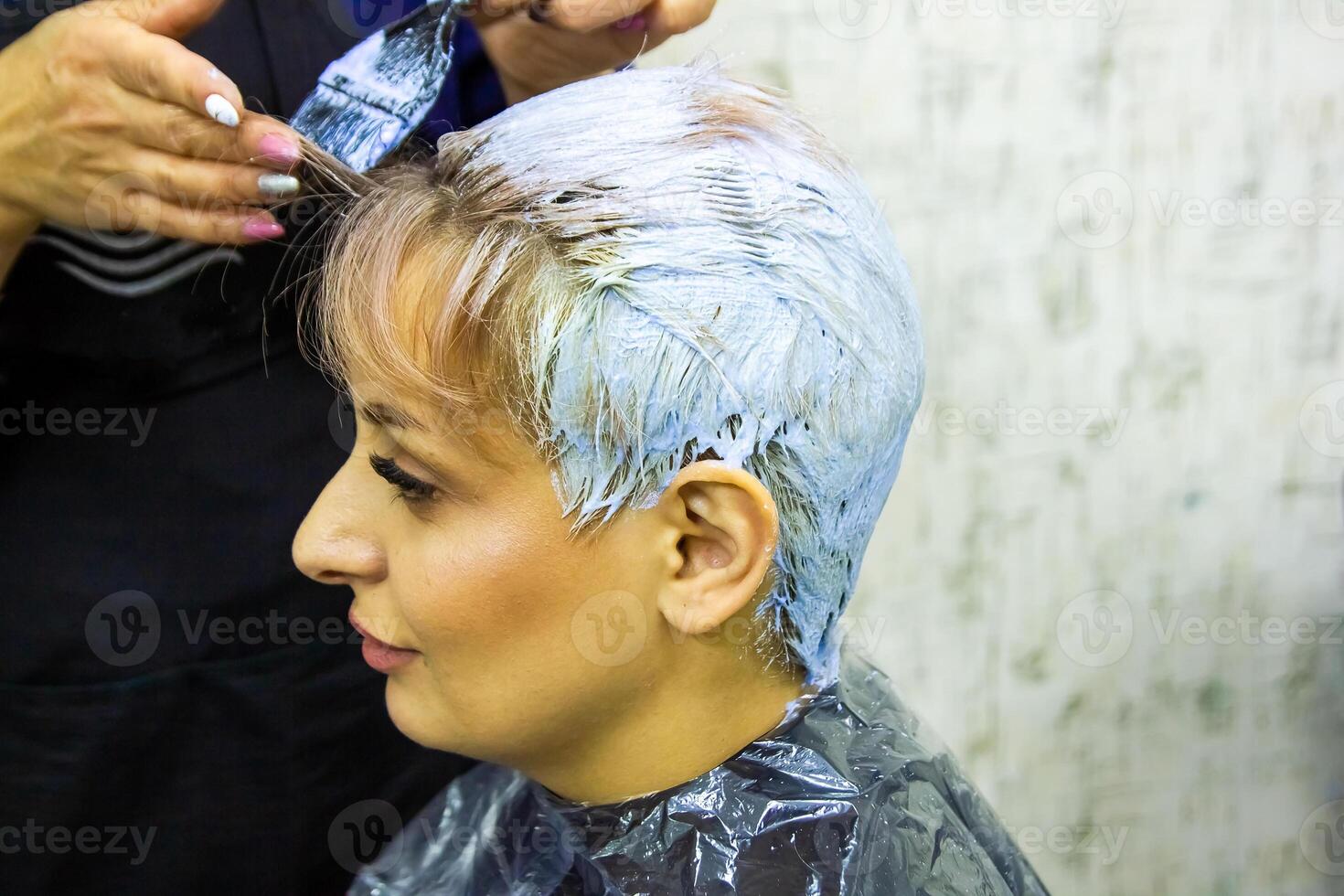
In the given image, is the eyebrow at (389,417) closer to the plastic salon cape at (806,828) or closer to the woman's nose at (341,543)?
the woman's nose at (341,543)

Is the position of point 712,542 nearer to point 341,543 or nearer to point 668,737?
point 668,737

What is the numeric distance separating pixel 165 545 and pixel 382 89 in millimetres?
500

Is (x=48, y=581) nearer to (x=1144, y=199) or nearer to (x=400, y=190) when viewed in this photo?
(x=400, y=190)

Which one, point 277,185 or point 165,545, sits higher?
point 277,185

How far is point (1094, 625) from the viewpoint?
1.85 metres

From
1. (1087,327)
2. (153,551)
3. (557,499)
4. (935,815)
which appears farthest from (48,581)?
(1087,327)

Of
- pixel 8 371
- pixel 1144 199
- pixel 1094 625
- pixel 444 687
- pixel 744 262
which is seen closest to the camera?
pixel 744 262

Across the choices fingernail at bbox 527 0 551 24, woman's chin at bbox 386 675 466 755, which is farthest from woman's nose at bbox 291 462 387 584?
fingernail at bbox 527 0 551 24

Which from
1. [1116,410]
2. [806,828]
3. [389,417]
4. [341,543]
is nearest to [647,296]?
[389,417]

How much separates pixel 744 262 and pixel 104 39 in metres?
0.51

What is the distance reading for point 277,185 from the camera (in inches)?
33.0

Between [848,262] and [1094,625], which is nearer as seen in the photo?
[848,262]

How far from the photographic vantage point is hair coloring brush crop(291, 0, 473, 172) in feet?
2.94

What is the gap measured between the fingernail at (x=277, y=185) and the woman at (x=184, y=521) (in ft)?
0.43
